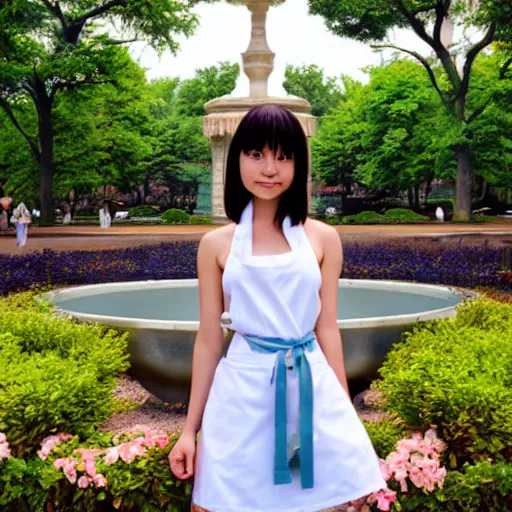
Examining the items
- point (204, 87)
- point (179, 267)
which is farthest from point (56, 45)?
point (204, 87)

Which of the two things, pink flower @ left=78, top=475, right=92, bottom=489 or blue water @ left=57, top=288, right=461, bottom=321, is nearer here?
pink flower @ left=78, top=475, right=92, bottom=489

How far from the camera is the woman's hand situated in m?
2.25

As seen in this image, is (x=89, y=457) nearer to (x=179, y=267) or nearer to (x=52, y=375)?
(x=52, y=375)

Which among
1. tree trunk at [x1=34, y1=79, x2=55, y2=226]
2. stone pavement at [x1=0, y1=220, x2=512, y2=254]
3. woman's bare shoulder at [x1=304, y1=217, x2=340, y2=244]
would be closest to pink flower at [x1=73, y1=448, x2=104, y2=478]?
woman's bare shoulder at [x1=304, y1=217, x2=340, y2=244]

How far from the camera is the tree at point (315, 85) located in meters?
50.2

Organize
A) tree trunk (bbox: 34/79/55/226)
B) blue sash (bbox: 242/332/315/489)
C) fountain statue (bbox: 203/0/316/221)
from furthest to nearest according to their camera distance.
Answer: tree trunk (bbox: 34/79/55/226) < fountain statue (bbox: 203/0/316/221) < blue sash (bbox: 242/332/315/489)

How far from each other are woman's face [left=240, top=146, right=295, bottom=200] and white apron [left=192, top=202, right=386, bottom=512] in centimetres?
13

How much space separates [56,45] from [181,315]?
18801mm

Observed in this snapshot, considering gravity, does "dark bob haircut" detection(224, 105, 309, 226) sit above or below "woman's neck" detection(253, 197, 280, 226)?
above

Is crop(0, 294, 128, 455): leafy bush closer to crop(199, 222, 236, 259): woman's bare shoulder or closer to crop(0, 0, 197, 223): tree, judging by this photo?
crop(199, 222, 236, 259): woman's bare shoulder

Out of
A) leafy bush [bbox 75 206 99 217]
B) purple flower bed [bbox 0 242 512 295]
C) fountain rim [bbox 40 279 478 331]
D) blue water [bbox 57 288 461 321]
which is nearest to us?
fountain rim [bbox 40 279 478 331]

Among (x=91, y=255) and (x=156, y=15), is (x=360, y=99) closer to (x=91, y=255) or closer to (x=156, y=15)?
(x=156, y=15)

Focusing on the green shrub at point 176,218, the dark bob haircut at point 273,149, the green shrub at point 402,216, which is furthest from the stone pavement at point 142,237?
the dark bob haircut at point 273,149

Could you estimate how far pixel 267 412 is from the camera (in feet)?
7.03
